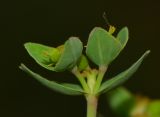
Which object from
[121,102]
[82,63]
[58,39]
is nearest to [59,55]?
[82,63]

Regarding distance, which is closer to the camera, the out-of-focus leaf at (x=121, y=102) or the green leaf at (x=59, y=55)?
the green leaf at (x=59, y=55)

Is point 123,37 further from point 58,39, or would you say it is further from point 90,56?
point 58,39

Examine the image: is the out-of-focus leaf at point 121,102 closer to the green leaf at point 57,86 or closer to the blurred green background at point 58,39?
the green leaf at point 57,86

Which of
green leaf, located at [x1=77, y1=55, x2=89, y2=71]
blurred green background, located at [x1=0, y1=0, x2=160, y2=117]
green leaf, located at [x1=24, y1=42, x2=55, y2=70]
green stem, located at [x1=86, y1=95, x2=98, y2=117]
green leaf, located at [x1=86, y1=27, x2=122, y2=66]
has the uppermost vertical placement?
green leaf, located at [x1=86, y1=27, x2=122, y2=66]

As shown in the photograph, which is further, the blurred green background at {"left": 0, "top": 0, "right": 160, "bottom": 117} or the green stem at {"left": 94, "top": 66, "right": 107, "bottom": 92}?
the blurred green background at {"left": 0, "top": 0, "right": 160, "bottom": 117}

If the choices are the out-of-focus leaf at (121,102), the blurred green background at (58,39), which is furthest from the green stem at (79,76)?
the blurred green background at (58,39)

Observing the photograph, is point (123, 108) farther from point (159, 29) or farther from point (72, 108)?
point (159, 29)

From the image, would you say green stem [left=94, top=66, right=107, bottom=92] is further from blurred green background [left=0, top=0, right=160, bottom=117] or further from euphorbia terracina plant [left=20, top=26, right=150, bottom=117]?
blurred green background [left=0, top=0, right=160, bottom=117]

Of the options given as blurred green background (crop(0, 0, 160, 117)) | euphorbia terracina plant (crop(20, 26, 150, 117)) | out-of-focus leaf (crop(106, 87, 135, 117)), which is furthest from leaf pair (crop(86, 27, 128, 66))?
blurred green background (crop(0, 0, 160, 117))
